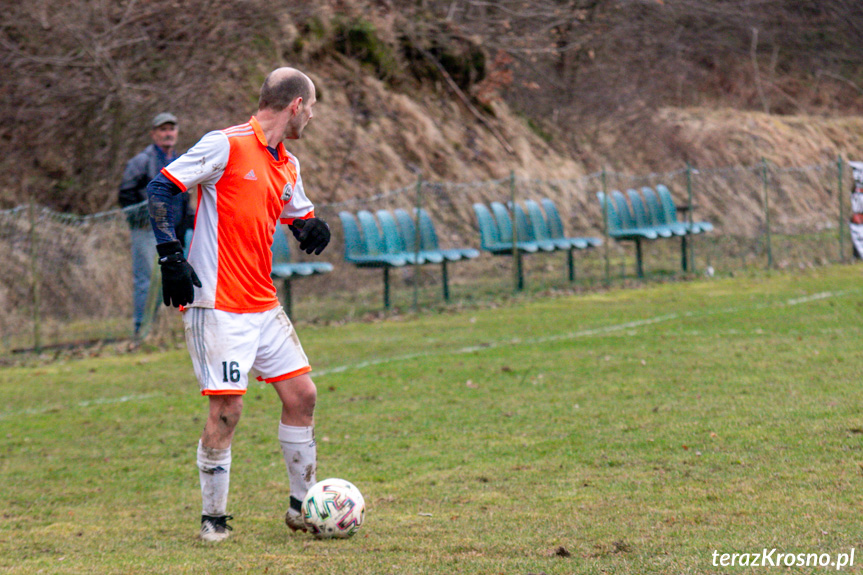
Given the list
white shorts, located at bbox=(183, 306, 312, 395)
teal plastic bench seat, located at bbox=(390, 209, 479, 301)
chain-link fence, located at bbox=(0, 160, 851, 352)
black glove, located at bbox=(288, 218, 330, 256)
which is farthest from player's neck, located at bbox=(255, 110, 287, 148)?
teal plastic bench seat, located at bbox=(390, 209, 479, 301)

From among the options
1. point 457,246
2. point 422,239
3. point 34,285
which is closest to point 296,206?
point 34,285

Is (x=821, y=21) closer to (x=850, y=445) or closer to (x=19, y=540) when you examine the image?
(x=850, y=445)

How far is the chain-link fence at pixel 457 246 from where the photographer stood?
11.5m

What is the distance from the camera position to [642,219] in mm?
19344

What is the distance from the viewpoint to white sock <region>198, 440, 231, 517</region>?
452 centimetres

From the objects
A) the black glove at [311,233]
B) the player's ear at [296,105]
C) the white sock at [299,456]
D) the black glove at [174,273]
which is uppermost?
the player's ear at [296,105]

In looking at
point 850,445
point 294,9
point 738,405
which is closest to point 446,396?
point 738,405

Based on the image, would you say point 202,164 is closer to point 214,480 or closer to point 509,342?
point 214,480

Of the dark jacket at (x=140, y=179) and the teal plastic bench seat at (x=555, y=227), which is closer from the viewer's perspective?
the dark jacket at (x=140, y=179)

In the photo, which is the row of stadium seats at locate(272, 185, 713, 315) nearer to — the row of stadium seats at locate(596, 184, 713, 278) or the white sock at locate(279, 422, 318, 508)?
the row of stadium seats at locate(596, 184, 713, 278)

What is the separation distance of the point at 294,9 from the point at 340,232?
13.7 feet

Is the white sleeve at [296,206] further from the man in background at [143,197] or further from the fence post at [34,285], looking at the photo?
the fence post at [34,285]

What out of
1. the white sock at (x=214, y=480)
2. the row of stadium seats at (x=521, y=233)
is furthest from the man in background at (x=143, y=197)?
the row of stadium seats at (x=521, y=233)

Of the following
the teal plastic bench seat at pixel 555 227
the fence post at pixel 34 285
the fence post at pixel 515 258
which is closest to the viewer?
the fence post at pixel 34 285
